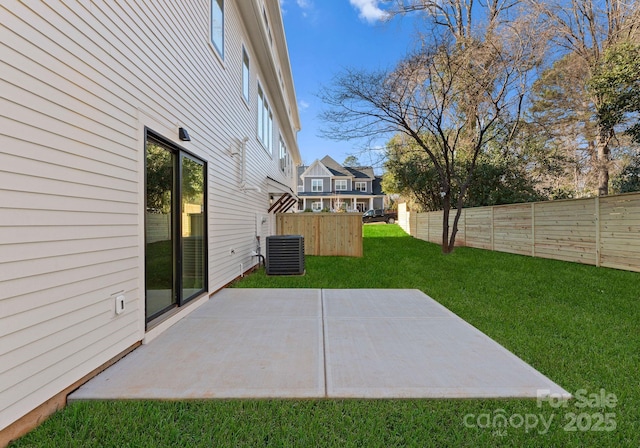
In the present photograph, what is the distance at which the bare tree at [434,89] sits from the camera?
9734 mm

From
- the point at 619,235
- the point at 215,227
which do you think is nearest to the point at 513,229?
the point at 619,235

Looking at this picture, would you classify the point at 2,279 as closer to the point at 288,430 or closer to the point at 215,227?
the point at 288,430

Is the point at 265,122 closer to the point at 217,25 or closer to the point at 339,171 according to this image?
the point at 217,25

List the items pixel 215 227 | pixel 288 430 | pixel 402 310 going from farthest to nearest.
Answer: pixel 215 227, pixel 402 310, pixel 288 430

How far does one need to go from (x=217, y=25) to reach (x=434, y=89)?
7.26m

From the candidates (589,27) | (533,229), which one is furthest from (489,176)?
(589,27)

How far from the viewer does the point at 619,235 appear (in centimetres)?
691

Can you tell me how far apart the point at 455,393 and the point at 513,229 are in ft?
31.1

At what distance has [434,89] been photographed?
10.2m

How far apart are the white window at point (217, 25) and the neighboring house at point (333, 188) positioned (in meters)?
26.7

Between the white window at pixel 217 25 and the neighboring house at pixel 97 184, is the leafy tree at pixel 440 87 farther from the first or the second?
the neighboring house at pixel 97 184

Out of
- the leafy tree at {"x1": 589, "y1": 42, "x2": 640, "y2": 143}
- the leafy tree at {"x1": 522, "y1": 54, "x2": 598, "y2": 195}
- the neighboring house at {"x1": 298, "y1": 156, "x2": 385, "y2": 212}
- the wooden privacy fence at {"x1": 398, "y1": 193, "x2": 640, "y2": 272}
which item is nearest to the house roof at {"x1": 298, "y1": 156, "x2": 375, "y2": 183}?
the neighboring house at {"x1": 298, "y1": 156, "x2": 385, "y2": 212}

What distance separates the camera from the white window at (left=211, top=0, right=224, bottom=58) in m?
5.09

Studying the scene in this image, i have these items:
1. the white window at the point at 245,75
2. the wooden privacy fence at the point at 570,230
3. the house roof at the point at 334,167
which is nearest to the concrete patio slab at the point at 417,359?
the white window at the point at 245,75
